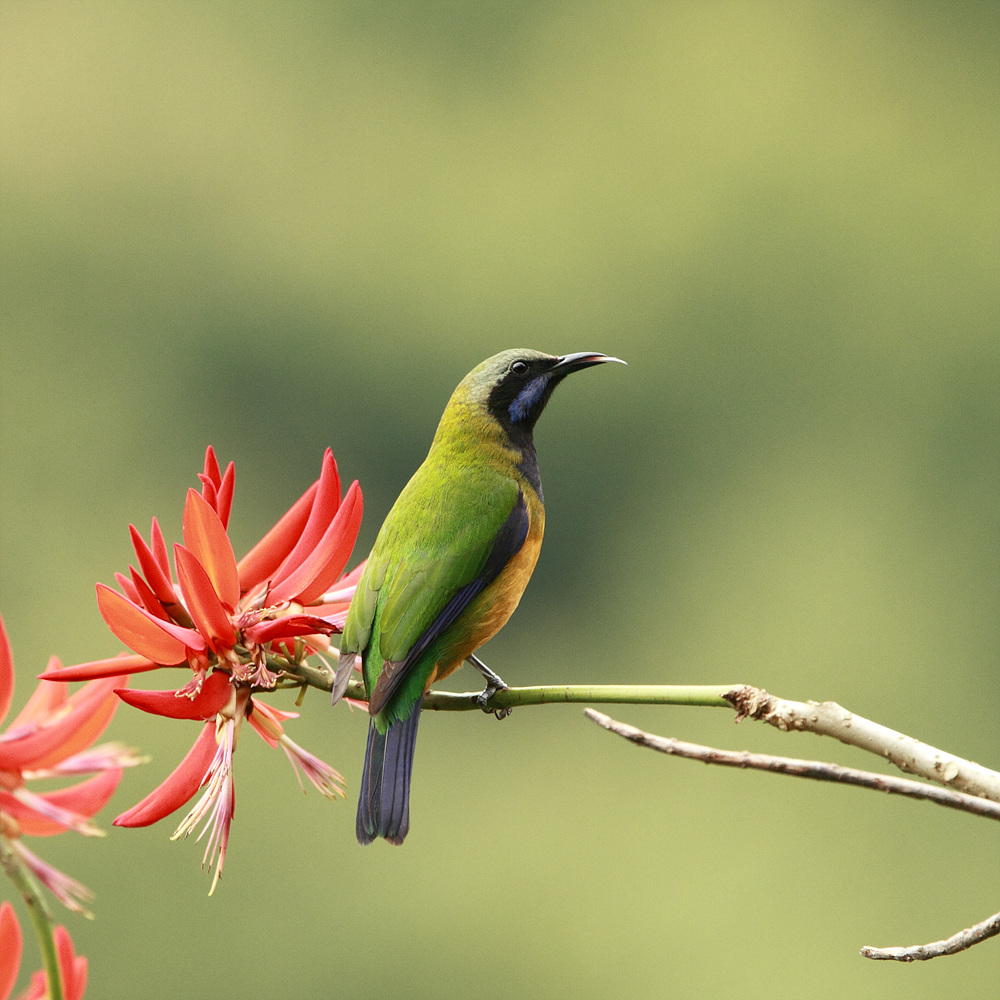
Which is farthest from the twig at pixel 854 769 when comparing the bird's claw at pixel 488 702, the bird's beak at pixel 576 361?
the bird's beak at pixel 576 361

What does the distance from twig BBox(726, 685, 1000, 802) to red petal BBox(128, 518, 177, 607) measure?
655 mm

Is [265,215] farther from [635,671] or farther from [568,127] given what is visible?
[635,671]

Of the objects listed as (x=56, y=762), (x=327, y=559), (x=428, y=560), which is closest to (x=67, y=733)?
(x=56, y=762)

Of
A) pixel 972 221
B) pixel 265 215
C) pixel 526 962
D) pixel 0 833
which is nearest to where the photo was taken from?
pixel 0 833

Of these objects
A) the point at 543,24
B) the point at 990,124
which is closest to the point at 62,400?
the point at 543,24

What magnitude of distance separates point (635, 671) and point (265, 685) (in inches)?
1667

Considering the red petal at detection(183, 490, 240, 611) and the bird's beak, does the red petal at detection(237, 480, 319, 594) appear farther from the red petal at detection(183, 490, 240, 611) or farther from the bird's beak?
the bird's beak

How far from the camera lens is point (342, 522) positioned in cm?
154

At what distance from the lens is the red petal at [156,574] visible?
1.49 metres

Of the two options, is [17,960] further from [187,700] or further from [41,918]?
[187,700]

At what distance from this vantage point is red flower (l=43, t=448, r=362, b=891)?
4.67ft

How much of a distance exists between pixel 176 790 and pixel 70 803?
0.16 meters

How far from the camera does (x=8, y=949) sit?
1.12m

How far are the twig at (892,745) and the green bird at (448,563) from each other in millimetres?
660
